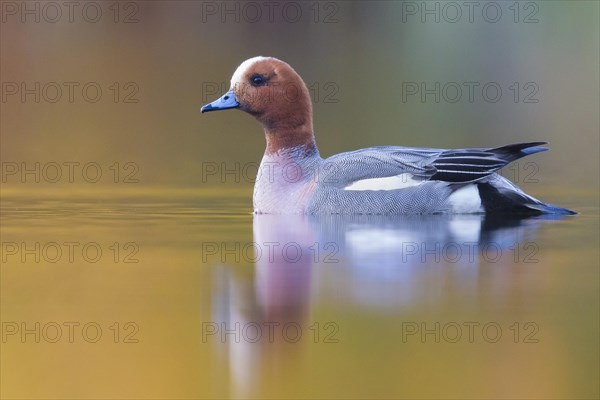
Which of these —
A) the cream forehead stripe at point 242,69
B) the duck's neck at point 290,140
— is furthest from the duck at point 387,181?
the duck's neck at point 290,140

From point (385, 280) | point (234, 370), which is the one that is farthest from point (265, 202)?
point (234, 370)

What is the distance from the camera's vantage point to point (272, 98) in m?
7.11

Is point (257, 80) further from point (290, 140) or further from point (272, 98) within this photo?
point (290, 140)

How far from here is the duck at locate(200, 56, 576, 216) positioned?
677cm

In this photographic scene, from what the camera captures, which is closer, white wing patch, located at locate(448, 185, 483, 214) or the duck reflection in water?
the duck reflection in water

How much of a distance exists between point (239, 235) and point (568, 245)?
1634 mm

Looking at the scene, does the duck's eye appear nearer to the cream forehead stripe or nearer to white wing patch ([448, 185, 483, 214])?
the cream forehead stripe

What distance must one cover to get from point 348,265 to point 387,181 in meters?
1.91

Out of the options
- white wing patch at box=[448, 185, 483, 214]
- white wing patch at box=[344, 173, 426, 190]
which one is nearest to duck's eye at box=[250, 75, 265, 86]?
white wing patch at box=[344, 173, 426, 190]

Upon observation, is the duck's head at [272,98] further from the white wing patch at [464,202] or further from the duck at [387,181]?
the white wing patch at [464,202]

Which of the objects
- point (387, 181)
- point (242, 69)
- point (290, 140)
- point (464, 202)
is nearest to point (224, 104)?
point (242, 69)

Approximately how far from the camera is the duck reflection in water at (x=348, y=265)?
392 centimetres

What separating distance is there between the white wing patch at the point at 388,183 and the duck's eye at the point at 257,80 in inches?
33.4

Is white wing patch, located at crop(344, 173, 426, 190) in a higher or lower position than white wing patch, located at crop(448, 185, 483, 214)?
higher
